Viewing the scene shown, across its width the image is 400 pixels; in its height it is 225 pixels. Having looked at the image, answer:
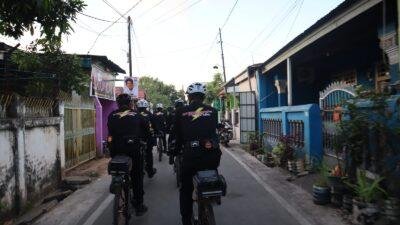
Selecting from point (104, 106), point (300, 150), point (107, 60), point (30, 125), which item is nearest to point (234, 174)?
point (300, 150)

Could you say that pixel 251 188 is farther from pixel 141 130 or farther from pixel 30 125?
pixel 30 125

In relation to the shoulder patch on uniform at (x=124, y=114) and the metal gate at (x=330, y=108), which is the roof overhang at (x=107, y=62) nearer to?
the metal gate at (x=330, y=108)

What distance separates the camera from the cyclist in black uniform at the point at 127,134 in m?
7.11

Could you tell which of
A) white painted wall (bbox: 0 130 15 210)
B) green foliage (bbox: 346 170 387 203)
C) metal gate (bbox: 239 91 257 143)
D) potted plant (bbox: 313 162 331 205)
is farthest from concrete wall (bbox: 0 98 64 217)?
metal gate (bbox: 239 91 257 143)

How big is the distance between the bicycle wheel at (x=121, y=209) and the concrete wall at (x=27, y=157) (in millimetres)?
2700

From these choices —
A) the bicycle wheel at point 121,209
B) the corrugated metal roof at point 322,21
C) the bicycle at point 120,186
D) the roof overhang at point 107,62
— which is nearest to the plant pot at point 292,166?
the corrugated metal roof at point 322,21

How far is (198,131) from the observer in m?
5.80

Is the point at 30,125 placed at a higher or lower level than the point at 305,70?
lower

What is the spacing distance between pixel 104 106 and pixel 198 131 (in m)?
20.8

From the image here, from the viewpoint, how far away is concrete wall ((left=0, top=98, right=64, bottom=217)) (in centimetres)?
850

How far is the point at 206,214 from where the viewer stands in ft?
17.8

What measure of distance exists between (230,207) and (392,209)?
2859 mm

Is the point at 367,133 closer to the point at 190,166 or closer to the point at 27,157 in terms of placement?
the point at 190,166

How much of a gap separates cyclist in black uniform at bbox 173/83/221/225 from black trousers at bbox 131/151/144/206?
4.68 ft
